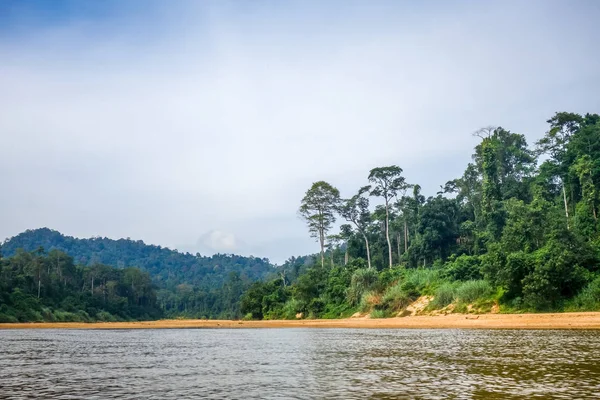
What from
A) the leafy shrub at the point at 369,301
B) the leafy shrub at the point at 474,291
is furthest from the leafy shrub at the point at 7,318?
the leafy shrub at the point at 474,291

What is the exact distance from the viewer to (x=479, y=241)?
180 feet

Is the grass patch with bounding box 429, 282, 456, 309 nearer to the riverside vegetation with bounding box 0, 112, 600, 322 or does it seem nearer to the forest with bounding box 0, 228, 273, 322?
the riverside vegetation with bounding box 0, 112, 600, 322

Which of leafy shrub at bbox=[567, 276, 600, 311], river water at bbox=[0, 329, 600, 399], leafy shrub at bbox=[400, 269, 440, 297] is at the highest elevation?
leafy shrub at bbox=[400, 269, 440, 297]

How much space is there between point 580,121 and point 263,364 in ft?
213

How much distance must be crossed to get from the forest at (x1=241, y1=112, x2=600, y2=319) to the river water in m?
15.8

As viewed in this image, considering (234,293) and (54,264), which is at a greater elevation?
(54,264)

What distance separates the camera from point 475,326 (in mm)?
33375

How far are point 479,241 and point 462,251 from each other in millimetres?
4598

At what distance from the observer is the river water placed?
10406 mm

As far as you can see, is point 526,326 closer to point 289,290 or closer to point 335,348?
point 335,348

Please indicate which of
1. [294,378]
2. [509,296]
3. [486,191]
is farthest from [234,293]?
[294,378]

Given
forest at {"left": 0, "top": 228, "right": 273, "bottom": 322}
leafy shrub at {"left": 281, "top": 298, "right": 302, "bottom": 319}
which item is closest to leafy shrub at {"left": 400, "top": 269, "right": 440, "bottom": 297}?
leafy shrub at {"left": 281, "top": 298, "right": 302, "bottom": 319}

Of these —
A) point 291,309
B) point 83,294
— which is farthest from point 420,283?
point 83,294

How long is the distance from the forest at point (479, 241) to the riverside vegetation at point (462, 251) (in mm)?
126
